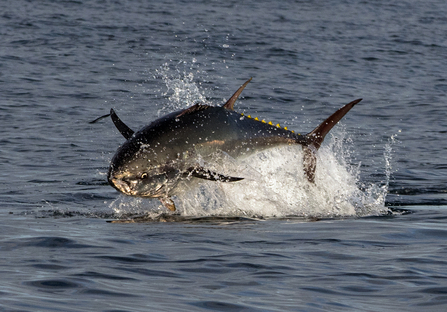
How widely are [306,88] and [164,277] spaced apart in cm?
1664

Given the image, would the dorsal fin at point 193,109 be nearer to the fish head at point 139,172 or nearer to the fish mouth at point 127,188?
the fish head at point 139,172

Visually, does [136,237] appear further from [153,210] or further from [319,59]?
[319,59]

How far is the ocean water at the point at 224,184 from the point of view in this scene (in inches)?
221

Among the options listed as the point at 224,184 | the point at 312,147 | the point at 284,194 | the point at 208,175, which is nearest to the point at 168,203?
the point at 208,175

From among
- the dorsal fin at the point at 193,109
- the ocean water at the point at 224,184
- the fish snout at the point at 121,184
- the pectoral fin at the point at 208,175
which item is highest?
the dorsal fin at the point at 193,109

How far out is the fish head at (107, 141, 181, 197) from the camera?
26.2 ft

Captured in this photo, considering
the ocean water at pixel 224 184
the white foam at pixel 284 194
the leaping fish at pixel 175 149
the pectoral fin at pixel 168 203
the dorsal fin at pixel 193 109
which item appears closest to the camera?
the ocean water at pixel 224 184

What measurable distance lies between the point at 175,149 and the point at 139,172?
1.61 ft

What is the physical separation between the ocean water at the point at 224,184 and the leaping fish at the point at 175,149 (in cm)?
37

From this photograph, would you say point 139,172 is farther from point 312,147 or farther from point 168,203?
point 312,147

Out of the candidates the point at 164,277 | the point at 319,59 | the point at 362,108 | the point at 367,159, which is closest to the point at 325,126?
the point at 164,277

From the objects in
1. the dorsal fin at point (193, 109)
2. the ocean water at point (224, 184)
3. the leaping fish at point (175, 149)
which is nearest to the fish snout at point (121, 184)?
the leaping fish at point (175, 149)

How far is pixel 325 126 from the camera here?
30.3ft

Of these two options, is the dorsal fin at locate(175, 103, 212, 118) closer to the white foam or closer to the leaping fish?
the leaping fish
